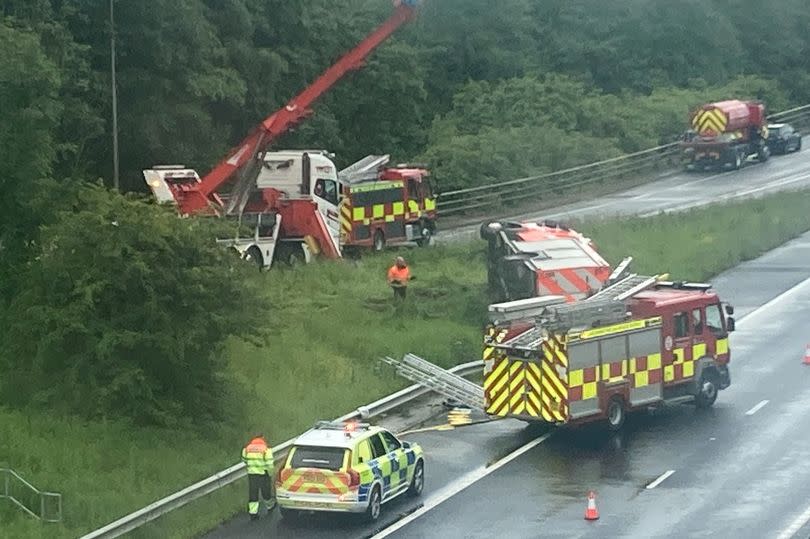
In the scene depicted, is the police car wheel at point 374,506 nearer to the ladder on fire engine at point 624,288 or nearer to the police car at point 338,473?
the police car at point 338,473

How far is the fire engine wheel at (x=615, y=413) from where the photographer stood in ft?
97.3

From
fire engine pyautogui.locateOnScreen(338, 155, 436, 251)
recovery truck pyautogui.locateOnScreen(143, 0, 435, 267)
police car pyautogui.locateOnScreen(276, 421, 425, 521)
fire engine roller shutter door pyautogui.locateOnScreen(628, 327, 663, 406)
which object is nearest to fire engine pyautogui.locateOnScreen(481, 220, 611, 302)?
fire engine roller shutter door pyautogui.locateOnScreen(628, 327, 663, 406)

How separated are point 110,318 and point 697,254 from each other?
77.2ft

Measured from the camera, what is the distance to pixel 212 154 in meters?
56.9

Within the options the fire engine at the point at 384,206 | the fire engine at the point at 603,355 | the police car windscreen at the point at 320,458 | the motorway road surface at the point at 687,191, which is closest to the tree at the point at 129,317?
the police car windscreen at the point at 320,458

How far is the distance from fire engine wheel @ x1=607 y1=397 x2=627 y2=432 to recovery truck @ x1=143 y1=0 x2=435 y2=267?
50.5 ft

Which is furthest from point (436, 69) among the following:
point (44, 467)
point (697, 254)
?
point (44, 467)

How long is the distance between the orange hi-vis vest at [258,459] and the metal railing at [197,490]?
716 millimetres

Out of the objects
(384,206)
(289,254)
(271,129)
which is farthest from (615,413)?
(384,206)

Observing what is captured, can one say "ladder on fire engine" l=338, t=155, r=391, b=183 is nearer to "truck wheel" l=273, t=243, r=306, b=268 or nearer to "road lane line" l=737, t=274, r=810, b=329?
"truck wheel" l=273, t=243, r=306, b=268

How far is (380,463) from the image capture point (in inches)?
969

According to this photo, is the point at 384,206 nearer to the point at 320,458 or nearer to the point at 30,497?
the point at 320,458

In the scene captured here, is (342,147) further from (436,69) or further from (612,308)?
(612,308)

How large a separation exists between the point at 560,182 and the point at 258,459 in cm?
4081
